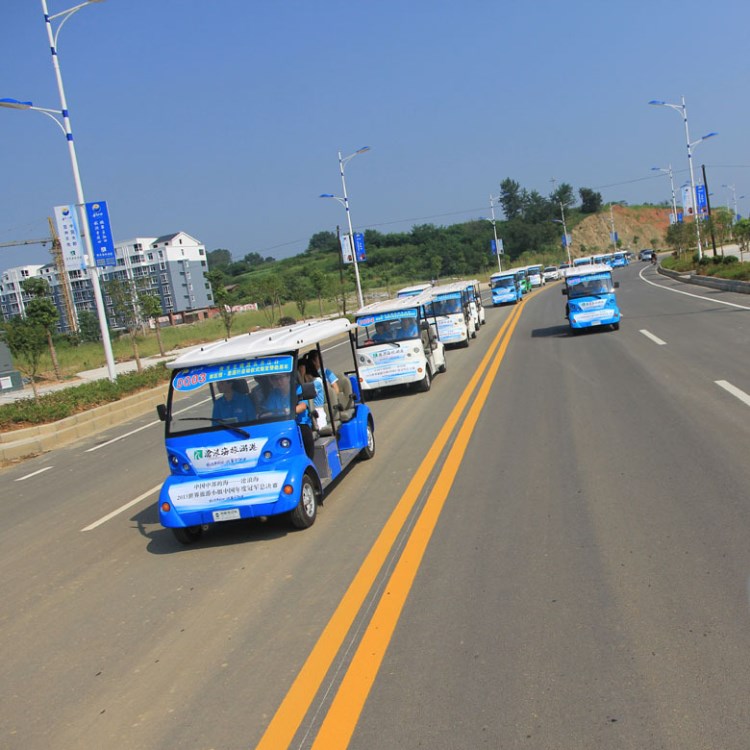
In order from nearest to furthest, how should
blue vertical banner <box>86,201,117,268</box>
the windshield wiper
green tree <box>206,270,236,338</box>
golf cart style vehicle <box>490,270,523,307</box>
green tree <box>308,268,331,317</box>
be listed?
the windshield wiper < blue vertical banner <box>86,201,117,268</box> < green tree <box>206,270,236,338</box> < golf cart style vehicle <box>490,270,523,307</box> < green tree <box>308,268,331,317</box>

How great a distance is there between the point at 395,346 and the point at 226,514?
938 cm

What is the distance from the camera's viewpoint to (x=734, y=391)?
11805 millimetres

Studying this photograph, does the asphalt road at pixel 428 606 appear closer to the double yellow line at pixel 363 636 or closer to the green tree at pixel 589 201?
the double yellow line at pixel 363 636

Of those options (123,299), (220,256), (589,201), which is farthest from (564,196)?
(123,299)

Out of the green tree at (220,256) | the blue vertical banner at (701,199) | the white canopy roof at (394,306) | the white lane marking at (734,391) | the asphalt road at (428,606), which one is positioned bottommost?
the white lane marking at (734,391)

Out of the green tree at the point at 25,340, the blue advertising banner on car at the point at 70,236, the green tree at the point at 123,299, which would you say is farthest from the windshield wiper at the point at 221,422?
the green tree at the point at 123,299

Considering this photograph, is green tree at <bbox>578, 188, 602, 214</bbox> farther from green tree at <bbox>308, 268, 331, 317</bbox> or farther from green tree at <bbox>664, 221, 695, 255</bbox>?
→ green tree at <bbox>308, 268, 331, 317</bbox>

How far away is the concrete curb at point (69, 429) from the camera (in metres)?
16.1

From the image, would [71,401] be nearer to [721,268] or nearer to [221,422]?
[221,422]

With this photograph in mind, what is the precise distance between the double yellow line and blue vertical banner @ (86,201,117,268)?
690 inches

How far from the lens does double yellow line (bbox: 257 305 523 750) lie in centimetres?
396

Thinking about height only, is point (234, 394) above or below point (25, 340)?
below

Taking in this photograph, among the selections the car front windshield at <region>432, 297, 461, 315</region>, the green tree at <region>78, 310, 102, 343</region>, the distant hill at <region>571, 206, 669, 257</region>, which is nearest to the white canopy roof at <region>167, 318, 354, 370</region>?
the car front windshield at <region>432, 297, 461, 315</region>

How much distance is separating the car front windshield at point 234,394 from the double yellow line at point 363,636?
1.60 meters
